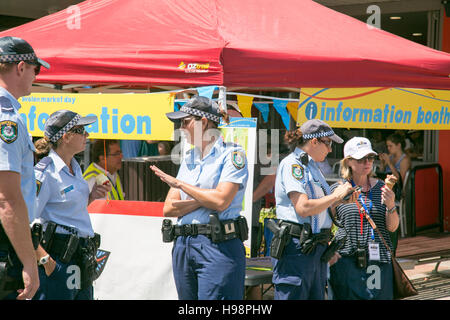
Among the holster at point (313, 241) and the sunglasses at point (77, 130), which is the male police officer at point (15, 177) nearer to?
the sunglasses at point (77, 130)

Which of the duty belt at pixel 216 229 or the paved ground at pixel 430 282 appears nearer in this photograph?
the duty belt at pixel 216 229

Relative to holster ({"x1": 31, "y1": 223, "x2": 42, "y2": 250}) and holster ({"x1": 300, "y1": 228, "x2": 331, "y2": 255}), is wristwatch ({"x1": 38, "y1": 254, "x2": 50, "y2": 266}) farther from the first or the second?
holster ({"x1": 300, "y1": 228, "x2": 331, "y2": 255})

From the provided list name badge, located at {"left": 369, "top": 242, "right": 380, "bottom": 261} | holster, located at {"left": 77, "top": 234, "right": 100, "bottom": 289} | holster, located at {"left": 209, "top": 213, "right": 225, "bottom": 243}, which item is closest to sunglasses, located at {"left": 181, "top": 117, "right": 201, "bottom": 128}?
holster, located at {"left": 209, "top": 213, "right": 225, "bottom": 243}

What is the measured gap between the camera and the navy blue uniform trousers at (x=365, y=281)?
15.3 ft

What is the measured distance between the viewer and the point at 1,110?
2.98 m

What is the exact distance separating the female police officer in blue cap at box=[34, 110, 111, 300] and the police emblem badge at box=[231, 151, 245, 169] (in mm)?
968

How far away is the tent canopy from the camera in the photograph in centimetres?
496

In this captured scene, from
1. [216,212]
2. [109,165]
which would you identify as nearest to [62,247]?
[216,212]

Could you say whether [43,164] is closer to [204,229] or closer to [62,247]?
[62,247]

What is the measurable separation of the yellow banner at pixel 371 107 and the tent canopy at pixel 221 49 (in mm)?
243

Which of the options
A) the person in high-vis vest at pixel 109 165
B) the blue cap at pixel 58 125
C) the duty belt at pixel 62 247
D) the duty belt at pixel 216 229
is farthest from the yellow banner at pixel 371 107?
the duty belt at pixel 62 247
